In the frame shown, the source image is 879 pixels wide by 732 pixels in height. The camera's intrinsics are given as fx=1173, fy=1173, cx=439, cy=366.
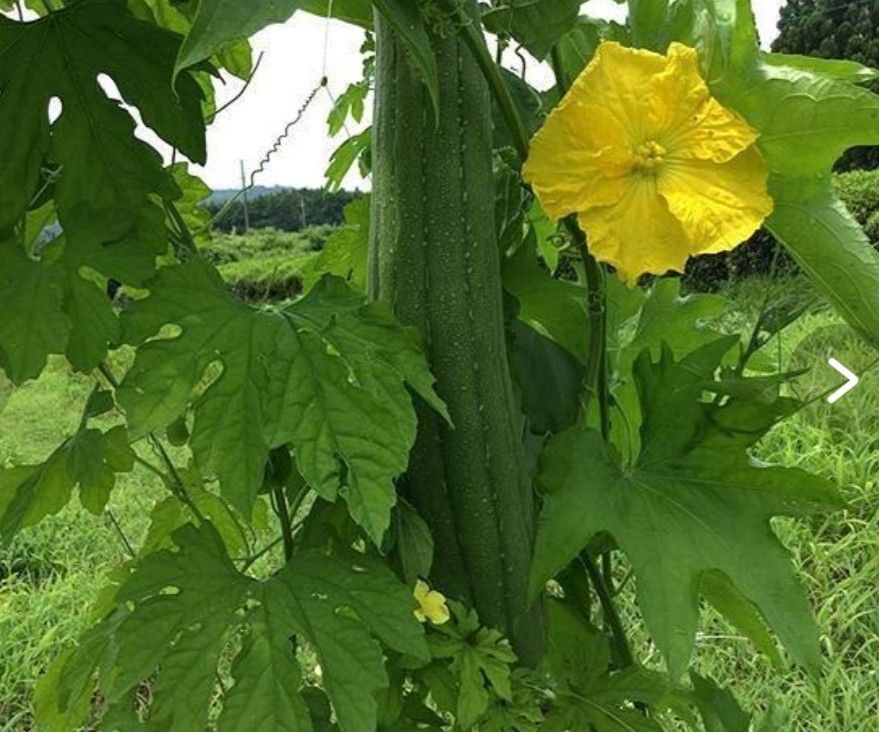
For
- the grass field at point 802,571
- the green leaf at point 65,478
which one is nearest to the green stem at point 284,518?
the green leaf at point 65,478

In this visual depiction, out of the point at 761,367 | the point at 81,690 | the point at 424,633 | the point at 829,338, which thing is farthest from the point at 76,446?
the point at 829,338

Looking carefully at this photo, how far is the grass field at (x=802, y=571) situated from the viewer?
1885mm

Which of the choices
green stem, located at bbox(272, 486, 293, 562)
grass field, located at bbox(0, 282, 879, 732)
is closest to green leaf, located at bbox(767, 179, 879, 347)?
green stem, located at bbox(272, 486, 293, 562)

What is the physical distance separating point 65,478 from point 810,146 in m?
0.62

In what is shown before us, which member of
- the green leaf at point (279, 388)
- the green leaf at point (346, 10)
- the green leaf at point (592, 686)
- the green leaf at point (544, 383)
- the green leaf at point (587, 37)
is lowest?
the green leaf at point (592, 686)

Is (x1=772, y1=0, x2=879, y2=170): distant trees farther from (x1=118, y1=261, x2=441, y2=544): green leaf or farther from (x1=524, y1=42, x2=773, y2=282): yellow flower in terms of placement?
(x1=118, y1=261, x2=441, y2=544): green leaf

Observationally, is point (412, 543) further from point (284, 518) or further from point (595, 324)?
point (595, 324)

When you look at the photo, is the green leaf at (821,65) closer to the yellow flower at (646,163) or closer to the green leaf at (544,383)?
the yellow flower at (646,163)

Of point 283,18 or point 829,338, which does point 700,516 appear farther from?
point 829,338

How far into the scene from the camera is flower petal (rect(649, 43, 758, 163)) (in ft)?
2.31

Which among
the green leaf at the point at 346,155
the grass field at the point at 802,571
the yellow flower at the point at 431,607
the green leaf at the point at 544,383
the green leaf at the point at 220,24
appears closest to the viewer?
the green leaf at the point at 220,24

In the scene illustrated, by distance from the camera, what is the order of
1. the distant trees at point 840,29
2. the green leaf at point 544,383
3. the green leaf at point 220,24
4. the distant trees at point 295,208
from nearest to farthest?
the green leaf at point 220,24, the green leaf at point 544,383, the distant trees at point 295,208, the distant trees at point 840,29

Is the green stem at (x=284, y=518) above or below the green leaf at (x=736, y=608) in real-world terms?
above

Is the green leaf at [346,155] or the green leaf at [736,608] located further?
the green leaf at [346,155]
